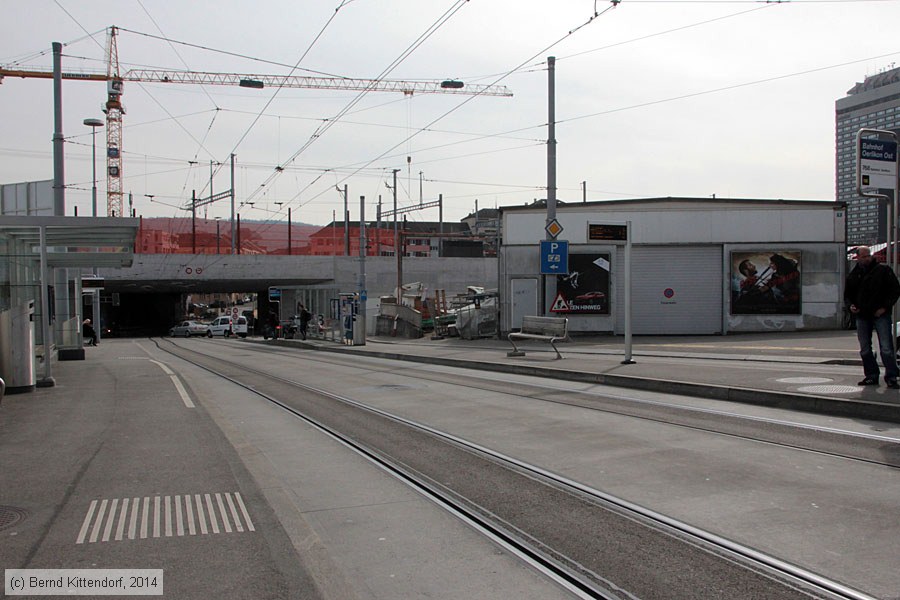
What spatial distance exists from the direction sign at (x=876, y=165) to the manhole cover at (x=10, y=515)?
1157 cm

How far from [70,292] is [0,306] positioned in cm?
1553

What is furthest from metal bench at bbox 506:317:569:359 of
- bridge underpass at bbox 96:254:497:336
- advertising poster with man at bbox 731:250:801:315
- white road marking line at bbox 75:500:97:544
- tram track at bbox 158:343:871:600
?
bridge underpass at bbox 96:254:497:336

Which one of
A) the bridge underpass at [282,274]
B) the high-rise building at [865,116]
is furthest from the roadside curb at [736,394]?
the bridge underpass at [282,274]

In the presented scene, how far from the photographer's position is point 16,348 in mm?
13906

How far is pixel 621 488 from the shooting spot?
6.46 metres

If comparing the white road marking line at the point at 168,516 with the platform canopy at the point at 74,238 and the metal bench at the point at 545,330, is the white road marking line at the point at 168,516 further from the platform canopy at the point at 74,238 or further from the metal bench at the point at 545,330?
the metal bench at the point at 545,330

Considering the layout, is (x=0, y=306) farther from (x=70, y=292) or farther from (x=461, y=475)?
(x=70, y=292)

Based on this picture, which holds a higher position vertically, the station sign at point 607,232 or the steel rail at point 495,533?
the station sign at point 607,232

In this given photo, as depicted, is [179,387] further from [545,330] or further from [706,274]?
[706,274]

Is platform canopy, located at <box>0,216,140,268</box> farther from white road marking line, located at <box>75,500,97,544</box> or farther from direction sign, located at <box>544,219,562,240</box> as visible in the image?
direction sign, located at <box>544,219,562,240</box>

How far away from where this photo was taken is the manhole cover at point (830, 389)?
9.93m

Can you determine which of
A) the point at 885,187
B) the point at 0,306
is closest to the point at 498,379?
the point at 885,187

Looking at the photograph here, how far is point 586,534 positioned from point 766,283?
25220mm

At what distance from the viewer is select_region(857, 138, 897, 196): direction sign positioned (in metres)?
11.4
